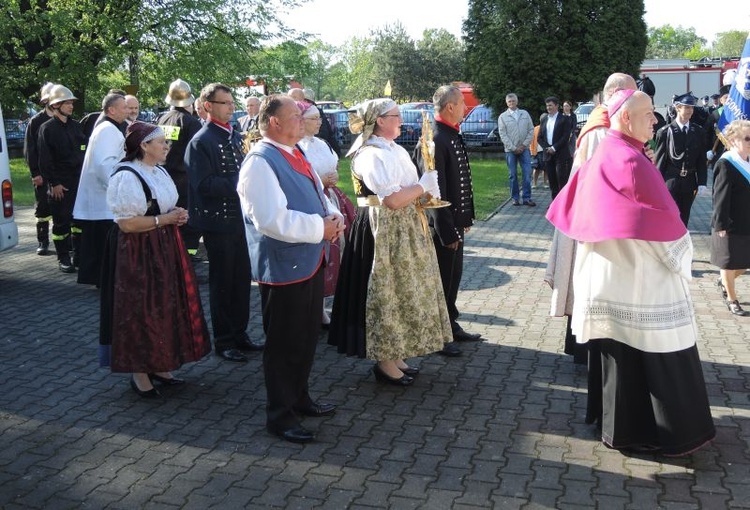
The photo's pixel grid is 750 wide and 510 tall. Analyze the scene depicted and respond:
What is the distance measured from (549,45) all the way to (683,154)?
17.2m

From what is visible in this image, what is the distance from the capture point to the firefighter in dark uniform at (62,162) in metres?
9.58

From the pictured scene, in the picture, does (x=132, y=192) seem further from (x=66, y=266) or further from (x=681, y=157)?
(x=681, y=157)

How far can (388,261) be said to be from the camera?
18.3 feet

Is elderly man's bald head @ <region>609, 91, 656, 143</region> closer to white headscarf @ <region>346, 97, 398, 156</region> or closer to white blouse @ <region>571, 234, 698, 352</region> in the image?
white blouse @ <region>571, 234, 698, 352</region>

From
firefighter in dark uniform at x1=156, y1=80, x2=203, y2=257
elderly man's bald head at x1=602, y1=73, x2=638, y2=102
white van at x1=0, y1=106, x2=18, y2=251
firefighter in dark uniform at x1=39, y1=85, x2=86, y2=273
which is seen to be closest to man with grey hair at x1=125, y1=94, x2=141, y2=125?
firefighter in dark uniform at x1=156, y1=80, x2=203, y2=257

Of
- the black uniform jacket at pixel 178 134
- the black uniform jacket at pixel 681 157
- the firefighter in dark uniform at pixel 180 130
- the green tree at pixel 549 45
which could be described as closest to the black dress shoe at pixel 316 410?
the firefighter in dark uniform at pixel 180 130

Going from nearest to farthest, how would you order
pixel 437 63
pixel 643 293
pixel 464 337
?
pixel 643 293 → pixel 464 337 → pixel 437 63

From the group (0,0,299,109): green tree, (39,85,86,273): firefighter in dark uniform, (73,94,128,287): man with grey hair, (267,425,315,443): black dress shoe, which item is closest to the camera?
(267,425,315,443): black dress shoe

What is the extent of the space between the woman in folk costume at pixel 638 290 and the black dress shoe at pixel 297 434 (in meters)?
1.63

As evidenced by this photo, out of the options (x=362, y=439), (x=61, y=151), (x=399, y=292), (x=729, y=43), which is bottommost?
(x=362, y=439)

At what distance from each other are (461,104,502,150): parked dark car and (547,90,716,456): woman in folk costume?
68.6ft

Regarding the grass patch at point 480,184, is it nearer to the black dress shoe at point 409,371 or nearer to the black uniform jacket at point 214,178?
the black uniform jacket at point 214,178

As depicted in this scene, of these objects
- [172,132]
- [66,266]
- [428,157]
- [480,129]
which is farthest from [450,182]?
[480,129]

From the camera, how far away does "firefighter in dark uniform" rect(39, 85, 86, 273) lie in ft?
31.4
